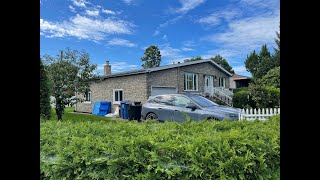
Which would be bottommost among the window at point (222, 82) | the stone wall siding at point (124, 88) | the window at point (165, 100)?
the window at point (165, 100)

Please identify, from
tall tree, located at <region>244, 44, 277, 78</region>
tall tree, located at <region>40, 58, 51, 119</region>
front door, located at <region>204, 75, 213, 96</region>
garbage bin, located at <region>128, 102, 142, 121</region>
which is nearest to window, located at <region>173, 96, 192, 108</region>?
garbage bin, located at <region>128, 102, 142, 121</region>

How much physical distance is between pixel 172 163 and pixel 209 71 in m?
21.7

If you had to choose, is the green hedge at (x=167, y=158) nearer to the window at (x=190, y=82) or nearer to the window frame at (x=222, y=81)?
the window at (x=190, y=82)

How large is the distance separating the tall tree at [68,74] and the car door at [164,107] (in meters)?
5.88

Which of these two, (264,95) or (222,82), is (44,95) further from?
(222,82)

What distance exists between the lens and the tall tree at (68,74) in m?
13.8

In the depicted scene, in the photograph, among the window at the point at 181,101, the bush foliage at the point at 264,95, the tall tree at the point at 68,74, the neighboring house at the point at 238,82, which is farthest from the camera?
the neighboring house at the point at 238,82

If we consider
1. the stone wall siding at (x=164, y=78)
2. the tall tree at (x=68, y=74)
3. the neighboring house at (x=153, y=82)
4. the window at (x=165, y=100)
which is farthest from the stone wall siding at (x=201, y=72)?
the window at (x=165, y=100)

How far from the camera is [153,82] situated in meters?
17.5

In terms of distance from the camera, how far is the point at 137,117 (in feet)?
49.2

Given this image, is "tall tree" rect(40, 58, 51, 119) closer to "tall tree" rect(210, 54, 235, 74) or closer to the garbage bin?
the garbage bin

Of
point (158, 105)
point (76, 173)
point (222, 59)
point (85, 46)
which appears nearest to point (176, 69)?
point (85, 46)

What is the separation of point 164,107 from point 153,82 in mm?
6894
